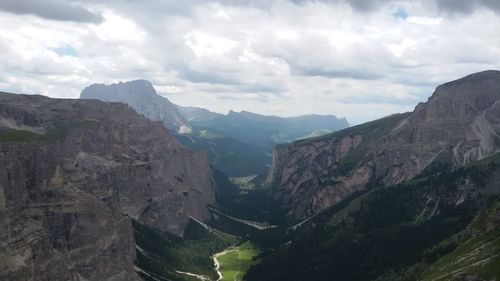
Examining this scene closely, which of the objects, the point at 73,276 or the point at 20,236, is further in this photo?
the point at 73,276

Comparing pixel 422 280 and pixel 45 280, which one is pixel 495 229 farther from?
pixel 45 280

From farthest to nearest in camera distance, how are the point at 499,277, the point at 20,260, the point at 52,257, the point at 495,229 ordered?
the point at 495,229
the point at 52,257
the point at 20,260
the point at 499,277

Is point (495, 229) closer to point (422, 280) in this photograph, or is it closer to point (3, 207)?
point (422, 280)

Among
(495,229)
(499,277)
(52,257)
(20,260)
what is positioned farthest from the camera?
(495,229)

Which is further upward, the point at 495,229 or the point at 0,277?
the point at 495,229

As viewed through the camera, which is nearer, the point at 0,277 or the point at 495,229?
the point at 0,277

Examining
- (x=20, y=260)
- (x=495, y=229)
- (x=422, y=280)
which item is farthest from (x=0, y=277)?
(x=495, y=229)

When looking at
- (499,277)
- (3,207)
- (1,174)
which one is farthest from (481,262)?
→ (1,174)

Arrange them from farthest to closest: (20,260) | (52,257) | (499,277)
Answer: (52,257) < (20,260) < (499,277)

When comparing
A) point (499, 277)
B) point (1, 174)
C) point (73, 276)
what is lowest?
point (73, 276)
